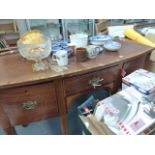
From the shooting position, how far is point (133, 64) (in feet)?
3.42

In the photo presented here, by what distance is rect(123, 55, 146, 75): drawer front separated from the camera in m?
0.99

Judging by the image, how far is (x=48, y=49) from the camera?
2.67 ft

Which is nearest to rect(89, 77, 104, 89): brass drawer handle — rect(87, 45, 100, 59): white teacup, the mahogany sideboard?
the mahogany sideboard

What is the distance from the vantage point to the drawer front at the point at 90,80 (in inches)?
32.2

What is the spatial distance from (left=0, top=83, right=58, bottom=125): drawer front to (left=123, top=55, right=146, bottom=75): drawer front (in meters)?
0.51

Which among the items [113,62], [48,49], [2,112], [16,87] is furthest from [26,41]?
[113,62]

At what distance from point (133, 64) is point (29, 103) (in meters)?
0.73

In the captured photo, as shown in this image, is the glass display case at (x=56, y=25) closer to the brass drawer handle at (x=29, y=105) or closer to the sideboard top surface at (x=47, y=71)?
the sideboard top surface at (x=47, y=71)

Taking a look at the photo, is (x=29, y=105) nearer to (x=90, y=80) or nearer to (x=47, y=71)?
(x=47, y=71)

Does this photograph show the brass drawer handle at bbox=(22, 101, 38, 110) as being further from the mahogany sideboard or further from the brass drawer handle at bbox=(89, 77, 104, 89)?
the brass drawer handle at bbox=(89, 77, 104, 89)

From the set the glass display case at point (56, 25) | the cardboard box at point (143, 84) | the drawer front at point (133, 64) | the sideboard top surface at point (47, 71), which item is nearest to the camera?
the sideboard top surface at point (47, 71)

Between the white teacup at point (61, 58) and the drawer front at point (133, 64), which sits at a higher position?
the white teacup at point (61, 58)

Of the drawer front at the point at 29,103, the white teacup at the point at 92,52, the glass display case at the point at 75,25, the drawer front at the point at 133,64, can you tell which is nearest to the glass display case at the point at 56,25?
the glass display case at the point at 75,25

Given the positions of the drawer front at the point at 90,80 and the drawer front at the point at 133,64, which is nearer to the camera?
the drawer front at the point at 90,80
